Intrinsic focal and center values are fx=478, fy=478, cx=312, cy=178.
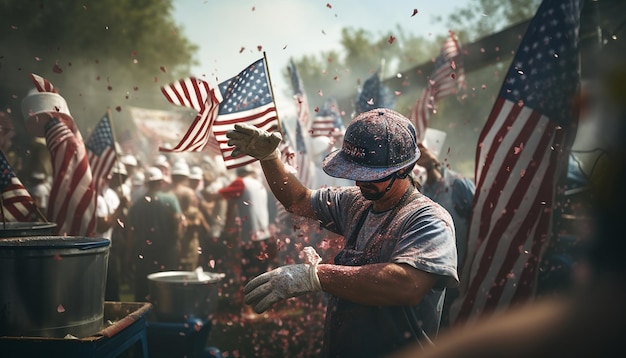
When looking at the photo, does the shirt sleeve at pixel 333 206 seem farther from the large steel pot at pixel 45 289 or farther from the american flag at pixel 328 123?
the american flag at pixel 328 123

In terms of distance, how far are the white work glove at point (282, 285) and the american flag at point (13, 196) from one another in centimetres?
341

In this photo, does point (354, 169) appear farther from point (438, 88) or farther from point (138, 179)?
point (138, 179)

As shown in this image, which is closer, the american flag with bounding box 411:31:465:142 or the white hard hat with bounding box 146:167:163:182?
the white hard hat with bounding box 146:167:163:182

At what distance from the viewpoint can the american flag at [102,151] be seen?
7766 millimetres

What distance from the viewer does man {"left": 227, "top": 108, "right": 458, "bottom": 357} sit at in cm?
253

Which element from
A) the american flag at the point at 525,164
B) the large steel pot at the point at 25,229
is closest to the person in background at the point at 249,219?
the large steel pot at the point at 25,229

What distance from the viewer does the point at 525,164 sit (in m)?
4.50

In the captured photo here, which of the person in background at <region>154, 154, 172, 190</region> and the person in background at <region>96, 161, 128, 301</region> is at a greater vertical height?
the person in background at <region>154, 154, 172, 190</region>

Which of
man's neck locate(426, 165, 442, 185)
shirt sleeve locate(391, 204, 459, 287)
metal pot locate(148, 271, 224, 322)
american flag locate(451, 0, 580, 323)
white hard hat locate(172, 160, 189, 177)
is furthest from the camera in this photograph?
white hard hat locate(172, 160, 189, 177)

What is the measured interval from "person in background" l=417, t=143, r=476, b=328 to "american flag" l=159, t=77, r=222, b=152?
2.40 m

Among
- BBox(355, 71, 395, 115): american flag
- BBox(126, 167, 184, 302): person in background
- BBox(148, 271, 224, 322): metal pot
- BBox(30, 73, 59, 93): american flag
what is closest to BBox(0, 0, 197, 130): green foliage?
BBox(126, 167, 184, 302): person in background

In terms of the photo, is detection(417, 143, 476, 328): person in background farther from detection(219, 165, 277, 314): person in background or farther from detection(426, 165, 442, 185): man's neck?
detection(219, 165, 277, 314): person in background

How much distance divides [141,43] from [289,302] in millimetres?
28633

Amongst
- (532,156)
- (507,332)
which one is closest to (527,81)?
(532,156)
